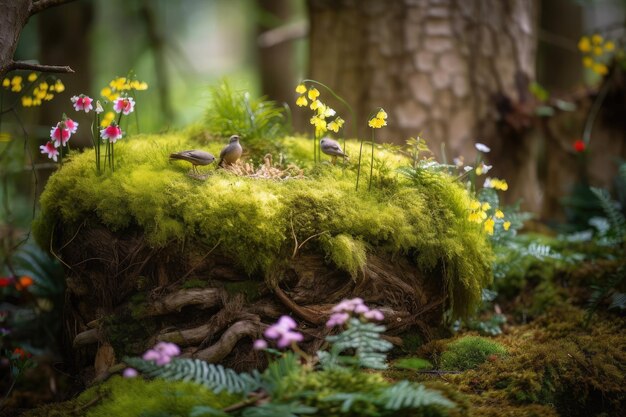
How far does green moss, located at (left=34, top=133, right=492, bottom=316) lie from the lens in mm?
2668

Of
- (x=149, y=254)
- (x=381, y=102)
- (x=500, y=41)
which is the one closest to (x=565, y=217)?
(x=500, y=41)

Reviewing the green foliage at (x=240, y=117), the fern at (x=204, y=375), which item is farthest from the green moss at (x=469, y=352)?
the green foliage at (x=240, y=117)

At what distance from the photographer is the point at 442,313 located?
324 centimetres

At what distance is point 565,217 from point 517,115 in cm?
120

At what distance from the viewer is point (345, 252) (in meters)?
2.71

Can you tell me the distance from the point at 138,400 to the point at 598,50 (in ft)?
15.8

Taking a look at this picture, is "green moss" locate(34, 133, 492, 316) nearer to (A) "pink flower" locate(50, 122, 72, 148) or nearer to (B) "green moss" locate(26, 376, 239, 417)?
(A) "pink flower" locate(50, 122, 72, 148)

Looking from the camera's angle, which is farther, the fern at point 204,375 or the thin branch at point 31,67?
the thin branch at point 31,67

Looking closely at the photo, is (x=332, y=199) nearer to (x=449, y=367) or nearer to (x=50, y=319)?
(x=449, y=367)

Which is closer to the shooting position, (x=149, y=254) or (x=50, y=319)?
(x=149, y=254)

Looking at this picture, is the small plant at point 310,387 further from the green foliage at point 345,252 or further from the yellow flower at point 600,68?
the yellow flower at point 600,68

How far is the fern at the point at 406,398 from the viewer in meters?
1.96

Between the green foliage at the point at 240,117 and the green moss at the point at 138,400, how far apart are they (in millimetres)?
1611

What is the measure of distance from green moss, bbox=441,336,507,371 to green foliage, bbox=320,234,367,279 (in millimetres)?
660
